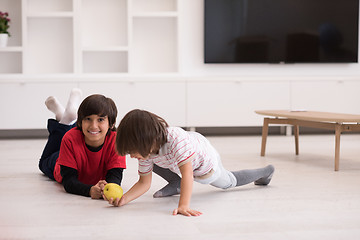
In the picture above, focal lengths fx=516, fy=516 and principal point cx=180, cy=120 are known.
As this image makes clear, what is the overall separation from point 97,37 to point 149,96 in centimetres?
88

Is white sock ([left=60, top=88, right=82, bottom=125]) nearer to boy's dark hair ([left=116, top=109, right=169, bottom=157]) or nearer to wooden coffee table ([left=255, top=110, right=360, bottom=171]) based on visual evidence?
boy's dark hair ([left=116, top=109, right=169, bottom=157])

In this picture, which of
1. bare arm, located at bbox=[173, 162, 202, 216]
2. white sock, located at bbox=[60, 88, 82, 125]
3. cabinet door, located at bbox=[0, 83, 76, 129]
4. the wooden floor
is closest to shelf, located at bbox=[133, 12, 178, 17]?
cabinet door, located at bbox=[0, 83, 76, 129]

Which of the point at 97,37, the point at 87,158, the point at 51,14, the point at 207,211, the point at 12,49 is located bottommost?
the point at 207,211

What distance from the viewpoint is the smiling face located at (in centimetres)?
204

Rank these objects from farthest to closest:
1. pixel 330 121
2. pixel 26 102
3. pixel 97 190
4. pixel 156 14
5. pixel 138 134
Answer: pixel 156 14
pixel 26 102
pixel 330 121
pixel 97 190
pixel 138 134

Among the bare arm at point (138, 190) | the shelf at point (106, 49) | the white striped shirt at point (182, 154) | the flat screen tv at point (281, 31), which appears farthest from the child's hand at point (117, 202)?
the flat screen tv at point (281, 31)

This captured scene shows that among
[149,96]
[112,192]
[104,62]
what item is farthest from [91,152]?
[104,62]

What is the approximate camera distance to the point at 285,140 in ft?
14.6

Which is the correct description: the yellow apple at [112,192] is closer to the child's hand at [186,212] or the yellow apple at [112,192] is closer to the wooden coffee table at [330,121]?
the child's hand at [186,212]

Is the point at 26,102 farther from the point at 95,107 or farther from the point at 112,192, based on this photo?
the point at 112,192

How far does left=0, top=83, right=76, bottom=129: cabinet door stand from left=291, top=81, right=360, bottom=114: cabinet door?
2.14m

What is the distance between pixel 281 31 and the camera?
5.14m

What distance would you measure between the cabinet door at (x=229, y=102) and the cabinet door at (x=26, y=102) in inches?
47.1

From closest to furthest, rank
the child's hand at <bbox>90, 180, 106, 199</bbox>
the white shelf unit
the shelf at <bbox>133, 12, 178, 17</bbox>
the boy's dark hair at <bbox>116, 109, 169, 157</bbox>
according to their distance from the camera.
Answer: the boy's dark hair at <bbox>116, 109, 169, 157</bbox>, the child's hand at <bbox>90, 180, 106, 199</bbox>, the shelf at <bbox>133, 12, 178, 17</bbox>, the white shelf unit
